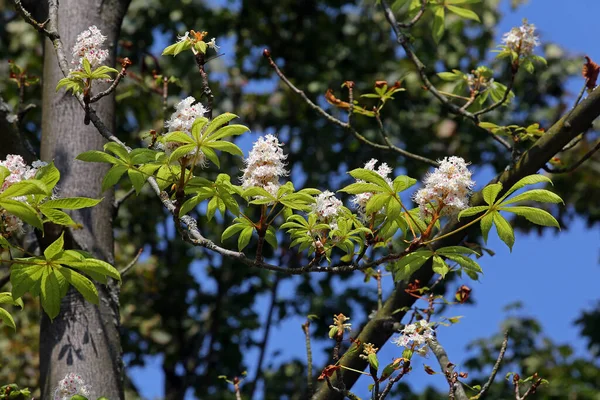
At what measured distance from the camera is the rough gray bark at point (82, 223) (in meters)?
2.70

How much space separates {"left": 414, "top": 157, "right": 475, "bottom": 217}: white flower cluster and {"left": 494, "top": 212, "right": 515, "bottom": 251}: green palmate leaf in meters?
0.12

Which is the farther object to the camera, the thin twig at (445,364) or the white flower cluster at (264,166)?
the thin twig at (445,364)

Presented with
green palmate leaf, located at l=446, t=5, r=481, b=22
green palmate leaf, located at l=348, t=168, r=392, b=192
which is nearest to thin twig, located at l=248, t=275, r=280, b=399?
green palmate leaf, located at l=446, t=5, r=481, b=22

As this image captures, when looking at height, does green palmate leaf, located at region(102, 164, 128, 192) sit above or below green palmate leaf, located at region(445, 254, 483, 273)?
above

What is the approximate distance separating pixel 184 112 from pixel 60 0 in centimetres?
157

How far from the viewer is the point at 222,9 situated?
7.05 m

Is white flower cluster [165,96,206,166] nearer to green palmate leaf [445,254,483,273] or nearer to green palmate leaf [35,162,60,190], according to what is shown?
green palmate leaf [35,162,60,190]

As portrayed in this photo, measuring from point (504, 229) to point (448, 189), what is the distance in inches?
7.0

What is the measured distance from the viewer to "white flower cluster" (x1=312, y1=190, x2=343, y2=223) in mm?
2092

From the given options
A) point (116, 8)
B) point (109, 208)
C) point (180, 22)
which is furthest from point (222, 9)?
point (109, 208)

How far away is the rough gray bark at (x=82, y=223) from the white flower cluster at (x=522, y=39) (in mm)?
1601

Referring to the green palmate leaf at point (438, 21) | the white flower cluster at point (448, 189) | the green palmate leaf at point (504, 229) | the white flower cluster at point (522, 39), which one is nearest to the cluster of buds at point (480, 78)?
the white flower cluster at point (522, 39)

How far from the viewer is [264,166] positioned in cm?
202

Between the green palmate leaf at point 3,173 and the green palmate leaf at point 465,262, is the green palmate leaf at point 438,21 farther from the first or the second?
the green palmate leaf at point 3,173
